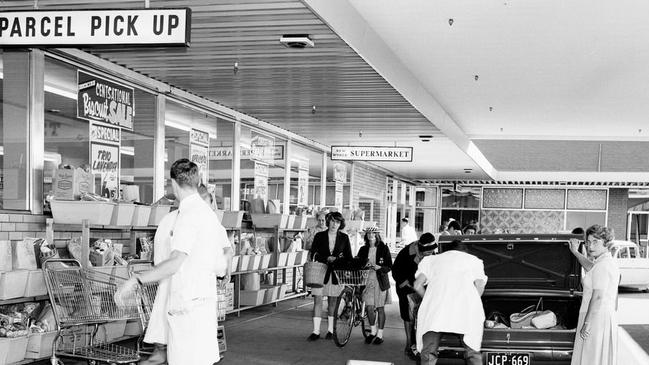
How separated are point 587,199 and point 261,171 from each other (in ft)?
63.0

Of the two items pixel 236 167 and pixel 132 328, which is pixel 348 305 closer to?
pixel 132 328

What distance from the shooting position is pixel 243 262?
36.7ft

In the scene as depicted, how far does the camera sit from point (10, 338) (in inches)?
247

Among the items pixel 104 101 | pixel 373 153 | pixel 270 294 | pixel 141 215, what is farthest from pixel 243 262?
pixel 104 101

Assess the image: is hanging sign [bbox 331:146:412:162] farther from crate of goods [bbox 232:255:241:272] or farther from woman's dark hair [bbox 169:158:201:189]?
woman's dark hair [bbox 169:158:201:189]

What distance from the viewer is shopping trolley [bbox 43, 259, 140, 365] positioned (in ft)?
19.4

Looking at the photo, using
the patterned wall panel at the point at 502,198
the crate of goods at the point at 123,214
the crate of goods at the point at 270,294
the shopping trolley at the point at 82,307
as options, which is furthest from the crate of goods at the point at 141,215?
the patterned wall panel at the point at 502,198

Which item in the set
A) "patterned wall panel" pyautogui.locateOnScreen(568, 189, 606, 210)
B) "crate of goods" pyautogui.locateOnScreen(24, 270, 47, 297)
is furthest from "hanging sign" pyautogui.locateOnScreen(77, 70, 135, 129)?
"patterned wall panel" pyautogui.locateOnScreen(568, 189, 606, 210)

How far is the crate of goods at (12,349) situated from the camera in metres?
6.19

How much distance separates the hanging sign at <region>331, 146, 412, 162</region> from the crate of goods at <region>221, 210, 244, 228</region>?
245cm

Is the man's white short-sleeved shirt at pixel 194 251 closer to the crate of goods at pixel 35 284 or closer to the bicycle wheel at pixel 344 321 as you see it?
the crate of goods at pixel 35 284

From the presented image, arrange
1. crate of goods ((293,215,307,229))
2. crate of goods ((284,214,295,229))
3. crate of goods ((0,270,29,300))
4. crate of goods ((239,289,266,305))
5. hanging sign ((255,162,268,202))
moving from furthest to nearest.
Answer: crate of goods ((293,215,307,229)) < crate of goods ((284,214,295,229)) < hanging sign ((255,162,268,202)) < crate of goods ((239,289,266,305)) < crate of goods ((0,270,29,300))

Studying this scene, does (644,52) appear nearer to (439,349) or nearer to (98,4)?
(439,349)

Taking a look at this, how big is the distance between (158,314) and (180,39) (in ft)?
5.97
